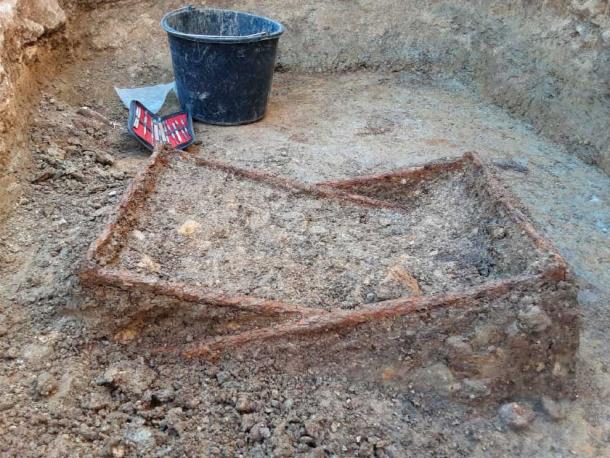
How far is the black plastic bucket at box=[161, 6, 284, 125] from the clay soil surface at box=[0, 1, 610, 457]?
58cm

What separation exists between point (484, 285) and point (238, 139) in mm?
2237

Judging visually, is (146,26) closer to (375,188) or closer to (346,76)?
(346,76)

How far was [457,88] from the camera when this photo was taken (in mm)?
4348

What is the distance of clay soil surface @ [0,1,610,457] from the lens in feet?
4.82

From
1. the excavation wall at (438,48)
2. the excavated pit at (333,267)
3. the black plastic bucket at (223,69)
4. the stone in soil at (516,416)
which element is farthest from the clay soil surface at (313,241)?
the black plastic bucket at (223,69)

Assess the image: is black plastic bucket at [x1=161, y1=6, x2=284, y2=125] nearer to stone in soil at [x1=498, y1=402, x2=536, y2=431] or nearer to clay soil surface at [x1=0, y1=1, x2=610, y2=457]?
clay soil surface at [x1=0, y1=1, x2=610, y2=457]

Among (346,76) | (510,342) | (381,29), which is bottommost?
(346,76)

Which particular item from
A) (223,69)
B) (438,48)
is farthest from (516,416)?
(438,48)

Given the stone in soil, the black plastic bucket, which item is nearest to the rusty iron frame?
the stone in soil

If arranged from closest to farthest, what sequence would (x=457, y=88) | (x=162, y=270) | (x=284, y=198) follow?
(x=162, y=270), (x=284, y=198), (x=457, y=88)

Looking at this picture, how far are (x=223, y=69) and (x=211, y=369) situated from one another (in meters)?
2.42

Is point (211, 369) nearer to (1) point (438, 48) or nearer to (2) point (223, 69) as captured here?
(2) point (223, 69)

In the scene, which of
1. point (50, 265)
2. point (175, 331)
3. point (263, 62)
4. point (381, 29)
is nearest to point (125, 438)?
point (175, 331)

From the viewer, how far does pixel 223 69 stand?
3.55 meters
